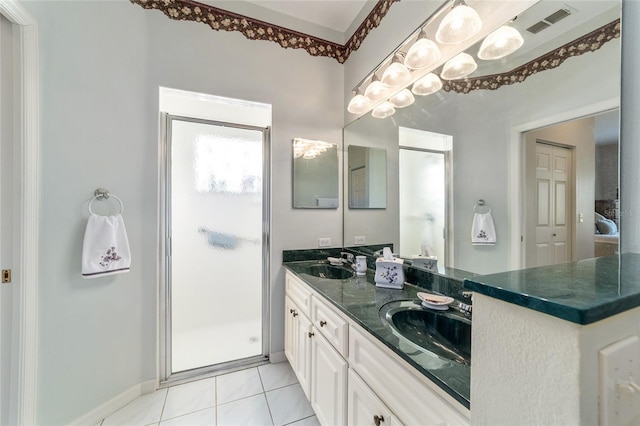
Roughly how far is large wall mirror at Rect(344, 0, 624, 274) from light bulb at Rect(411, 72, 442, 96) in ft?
0.24

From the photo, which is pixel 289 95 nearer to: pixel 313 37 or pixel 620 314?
pixel 313 37

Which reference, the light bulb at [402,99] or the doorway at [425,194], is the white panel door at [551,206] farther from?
the light bulb at [402,99]

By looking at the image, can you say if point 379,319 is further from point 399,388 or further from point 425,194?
point 425,194

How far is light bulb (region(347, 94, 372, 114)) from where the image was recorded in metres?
2.04

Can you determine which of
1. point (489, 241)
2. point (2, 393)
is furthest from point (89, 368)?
point (489, 241)

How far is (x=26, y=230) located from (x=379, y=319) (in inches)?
71.3

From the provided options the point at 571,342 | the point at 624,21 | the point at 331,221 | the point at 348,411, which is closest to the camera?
the point at 571,342

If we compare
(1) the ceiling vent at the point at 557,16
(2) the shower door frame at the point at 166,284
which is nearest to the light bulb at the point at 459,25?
(1) the ceiling vent at the point at 557,16

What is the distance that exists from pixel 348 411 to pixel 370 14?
265 centimetres

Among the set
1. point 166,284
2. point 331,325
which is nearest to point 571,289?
point 331,325

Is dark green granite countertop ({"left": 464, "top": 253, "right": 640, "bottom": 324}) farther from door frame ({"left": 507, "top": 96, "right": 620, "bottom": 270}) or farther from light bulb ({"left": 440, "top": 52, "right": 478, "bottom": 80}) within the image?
light bulb ({"left": 440, "top": 52, "right": 478, "bottom": 80})

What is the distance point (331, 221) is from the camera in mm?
2406

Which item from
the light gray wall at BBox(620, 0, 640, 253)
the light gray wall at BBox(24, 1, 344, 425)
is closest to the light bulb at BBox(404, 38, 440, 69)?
the light gray wall at BBox(620, 0, 640, 253)

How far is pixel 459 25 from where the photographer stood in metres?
1.24
